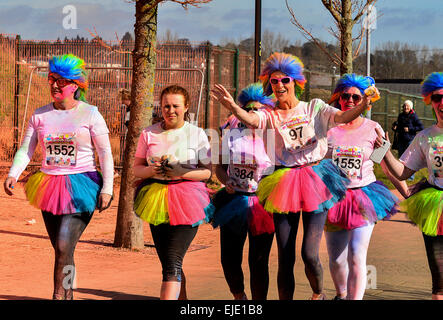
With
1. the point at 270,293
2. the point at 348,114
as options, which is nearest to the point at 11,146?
the point at 270,293

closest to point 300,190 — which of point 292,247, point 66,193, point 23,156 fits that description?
point 292,247

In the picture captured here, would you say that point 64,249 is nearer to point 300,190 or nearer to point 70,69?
point 70,69

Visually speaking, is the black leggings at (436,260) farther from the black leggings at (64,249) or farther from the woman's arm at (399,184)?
the black leggings at (64,249)

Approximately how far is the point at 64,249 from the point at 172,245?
95 cm

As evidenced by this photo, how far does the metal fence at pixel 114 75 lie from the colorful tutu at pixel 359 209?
1020cm

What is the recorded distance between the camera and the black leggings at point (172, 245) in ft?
20.3

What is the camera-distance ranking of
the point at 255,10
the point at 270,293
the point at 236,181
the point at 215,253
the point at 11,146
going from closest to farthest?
1. the point at 236,181
2. the point at 270,293
3. the point at 215,253
4. the point at 255,10
5. the point at 11,146

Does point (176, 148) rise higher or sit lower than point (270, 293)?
higher

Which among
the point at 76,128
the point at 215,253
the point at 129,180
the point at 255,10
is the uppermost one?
the point at 255,10

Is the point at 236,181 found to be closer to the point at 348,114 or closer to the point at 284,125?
the point at 284,125

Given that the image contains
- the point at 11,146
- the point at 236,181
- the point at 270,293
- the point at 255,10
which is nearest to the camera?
the point at 236,181
